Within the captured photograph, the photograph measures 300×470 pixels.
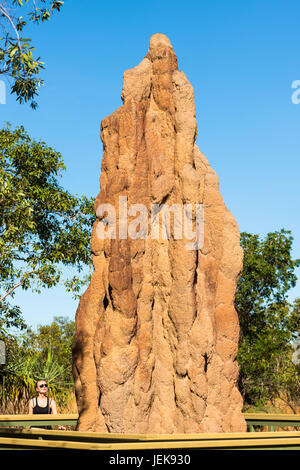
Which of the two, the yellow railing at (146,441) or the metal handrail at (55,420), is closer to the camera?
the yellow railing at (146,441)

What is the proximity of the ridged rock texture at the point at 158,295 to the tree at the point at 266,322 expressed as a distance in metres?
8.47

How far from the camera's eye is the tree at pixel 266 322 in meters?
16.8

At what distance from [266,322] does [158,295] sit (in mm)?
10652

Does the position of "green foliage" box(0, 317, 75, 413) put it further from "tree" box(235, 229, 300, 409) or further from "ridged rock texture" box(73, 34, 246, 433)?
"ridged rock texture" box(73, 34, 246, 433)

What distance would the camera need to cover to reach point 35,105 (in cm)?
954

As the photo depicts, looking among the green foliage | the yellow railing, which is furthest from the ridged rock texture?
the green foliage

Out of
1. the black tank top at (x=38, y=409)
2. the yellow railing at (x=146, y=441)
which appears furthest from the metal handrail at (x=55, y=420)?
the yellow railing at (x=146, y=441)

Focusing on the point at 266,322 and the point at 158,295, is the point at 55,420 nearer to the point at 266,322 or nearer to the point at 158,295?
the point at 158,295

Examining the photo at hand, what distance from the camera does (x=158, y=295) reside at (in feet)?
26.7

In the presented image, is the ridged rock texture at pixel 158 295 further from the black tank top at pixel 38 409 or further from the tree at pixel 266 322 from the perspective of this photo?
the tree at pixel 266 322

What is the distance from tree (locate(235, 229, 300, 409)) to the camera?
661 inches

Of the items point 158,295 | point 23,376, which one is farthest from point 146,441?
point 23,376
